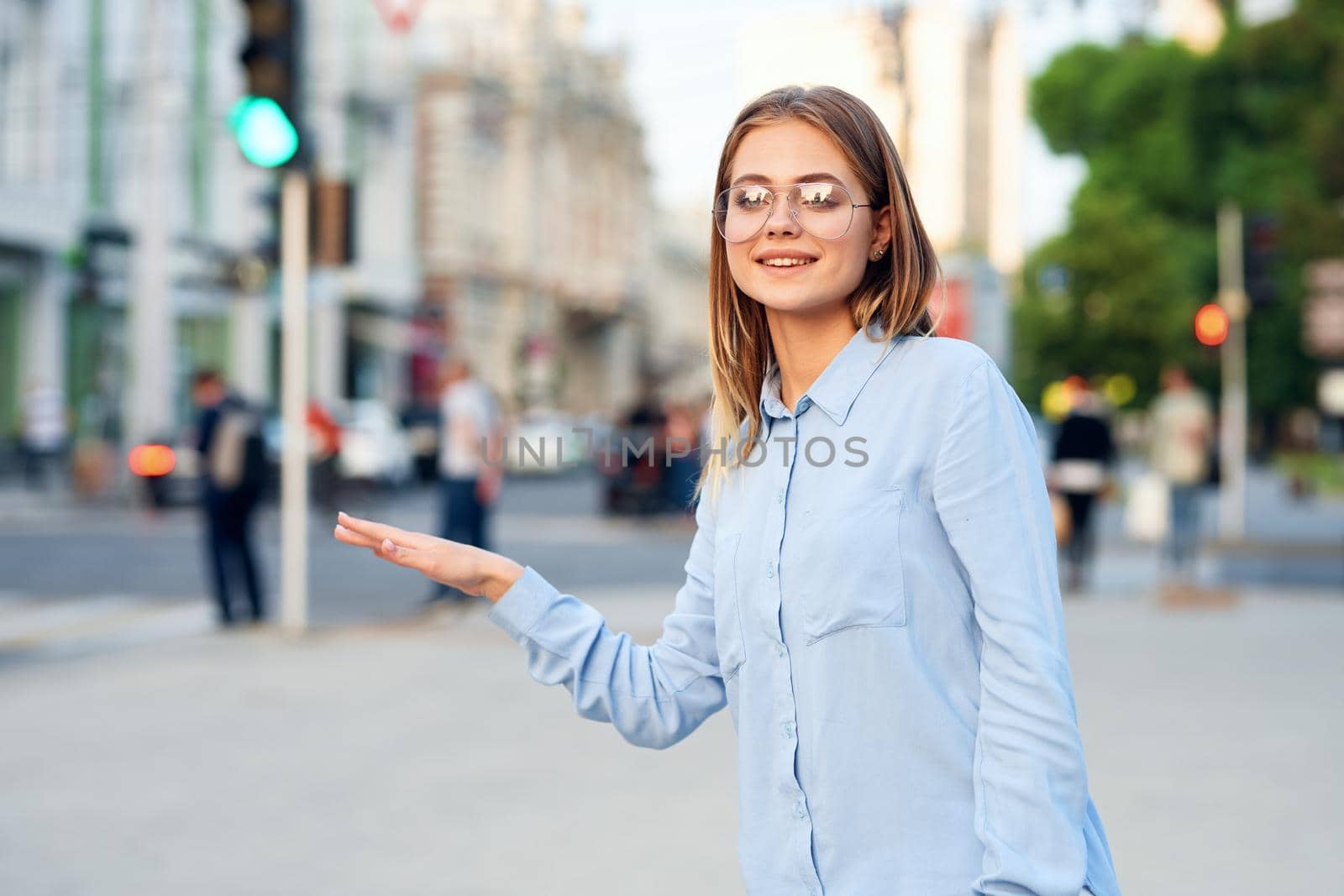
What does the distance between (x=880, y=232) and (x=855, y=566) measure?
1.60 feet

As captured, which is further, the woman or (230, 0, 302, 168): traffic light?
(230, 0, 302, 168): traffic light

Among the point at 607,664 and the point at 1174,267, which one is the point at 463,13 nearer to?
the point at 1174,267

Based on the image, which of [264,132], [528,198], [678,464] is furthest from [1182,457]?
[528,198]

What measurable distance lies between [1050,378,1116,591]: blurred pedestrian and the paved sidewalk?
4.21 m

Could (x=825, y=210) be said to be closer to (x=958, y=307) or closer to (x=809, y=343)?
(x=809, y=343)

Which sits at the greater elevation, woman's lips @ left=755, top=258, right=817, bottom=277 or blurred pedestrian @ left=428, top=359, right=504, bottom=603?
woman's lips @ left=755, top=258, right=817, bottom=277

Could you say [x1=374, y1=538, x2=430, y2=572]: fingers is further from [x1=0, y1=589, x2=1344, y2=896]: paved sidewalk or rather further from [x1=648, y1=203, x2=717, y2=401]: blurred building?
[x1=648, y1=203, x2=717, y2=401]: blurred building

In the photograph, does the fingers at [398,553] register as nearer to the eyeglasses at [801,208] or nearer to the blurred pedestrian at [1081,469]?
the eyeglasses at [801,208]

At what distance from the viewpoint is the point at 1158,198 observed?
4819 cm

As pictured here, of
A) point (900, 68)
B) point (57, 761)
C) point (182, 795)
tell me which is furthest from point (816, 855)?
point (900, 68)

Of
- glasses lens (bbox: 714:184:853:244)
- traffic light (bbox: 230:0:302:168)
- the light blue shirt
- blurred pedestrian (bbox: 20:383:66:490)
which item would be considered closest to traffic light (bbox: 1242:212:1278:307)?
traffic light (bbox: 230:0:302:168)

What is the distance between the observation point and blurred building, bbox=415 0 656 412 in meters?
47.0

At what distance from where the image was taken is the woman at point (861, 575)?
76.0 inches

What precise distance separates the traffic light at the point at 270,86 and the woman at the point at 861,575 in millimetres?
8389
